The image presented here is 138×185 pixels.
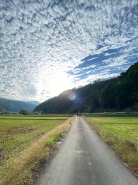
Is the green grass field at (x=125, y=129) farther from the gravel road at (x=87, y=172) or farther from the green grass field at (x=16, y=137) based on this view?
the green grass field at (x=16, y=137)

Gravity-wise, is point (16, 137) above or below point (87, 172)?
below

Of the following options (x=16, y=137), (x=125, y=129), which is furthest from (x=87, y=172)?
(x=125, y=129)

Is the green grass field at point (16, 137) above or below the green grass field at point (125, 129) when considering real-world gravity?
below

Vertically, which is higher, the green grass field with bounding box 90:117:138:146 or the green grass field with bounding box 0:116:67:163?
the green grass field with bounding box 90:117:138:146

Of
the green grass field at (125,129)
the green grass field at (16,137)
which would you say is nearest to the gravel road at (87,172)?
the green grass field at (16,137)

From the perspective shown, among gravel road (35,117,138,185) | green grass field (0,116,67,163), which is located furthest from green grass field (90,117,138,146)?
green grass field (0,116,67,163)

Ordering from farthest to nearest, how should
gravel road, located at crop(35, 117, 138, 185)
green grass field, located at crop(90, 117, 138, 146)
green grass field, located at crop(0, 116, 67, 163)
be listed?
green grass field, located at crop(90, 117, 138, 146), green grass field, located at crop(0, 116, 67, 163), gravel road, located at crop(35, 117, 138, 185)

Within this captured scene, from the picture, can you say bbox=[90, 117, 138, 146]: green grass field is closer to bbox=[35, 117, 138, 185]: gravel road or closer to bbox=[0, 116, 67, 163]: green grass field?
bbox=[35, 117, 138, 185]: gravel road

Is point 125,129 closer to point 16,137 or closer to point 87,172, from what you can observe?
point 16,137

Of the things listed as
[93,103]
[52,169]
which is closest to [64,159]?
[52,169]

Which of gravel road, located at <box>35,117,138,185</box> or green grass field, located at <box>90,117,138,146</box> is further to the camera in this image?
green grass field, located at <box>90,117,138,146</box>

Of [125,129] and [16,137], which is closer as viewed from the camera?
[16,137]

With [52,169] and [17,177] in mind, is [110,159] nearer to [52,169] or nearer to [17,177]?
[52,169]

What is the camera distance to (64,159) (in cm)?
994
